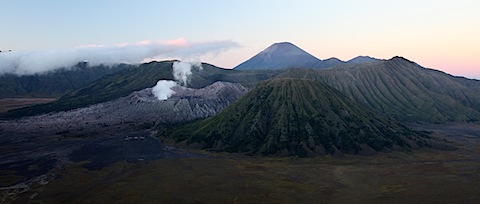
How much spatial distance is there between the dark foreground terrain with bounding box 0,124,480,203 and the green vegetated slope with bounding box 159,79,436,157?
10490 millimetres

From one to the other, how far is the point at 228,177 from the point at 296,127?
207 ft

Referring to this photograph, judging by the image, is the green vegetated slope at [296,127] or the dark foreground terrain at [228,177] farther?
the green vegetated slope at [296,127]

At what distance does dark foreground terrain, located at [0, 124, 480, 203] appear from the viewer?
8750 cm

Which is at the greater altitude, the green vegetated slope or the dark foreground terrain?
the green vegetated slope

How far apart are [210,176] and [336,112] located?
283 ft

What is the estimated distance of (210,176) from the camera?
108m

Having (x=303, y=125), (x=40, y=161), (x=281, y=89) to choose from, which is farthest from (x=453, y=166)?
(x=40, y=161)

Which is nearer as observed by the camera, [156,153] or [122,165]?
[122,165]

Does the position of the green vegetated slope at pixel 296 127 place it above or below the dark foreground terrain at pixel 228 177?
above

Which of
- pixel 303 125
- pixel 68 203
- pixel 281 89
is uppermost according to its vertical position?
pixel 281 89

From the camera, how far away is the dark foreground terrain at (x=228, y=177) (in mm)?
87500

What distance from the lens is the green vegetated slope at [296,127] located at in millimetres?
151250

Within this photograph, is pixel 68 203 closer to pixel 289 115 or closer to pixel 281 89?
pixel 289 115

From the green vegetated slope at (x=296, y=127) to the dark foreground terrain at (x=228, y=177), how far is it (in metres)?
10.5
